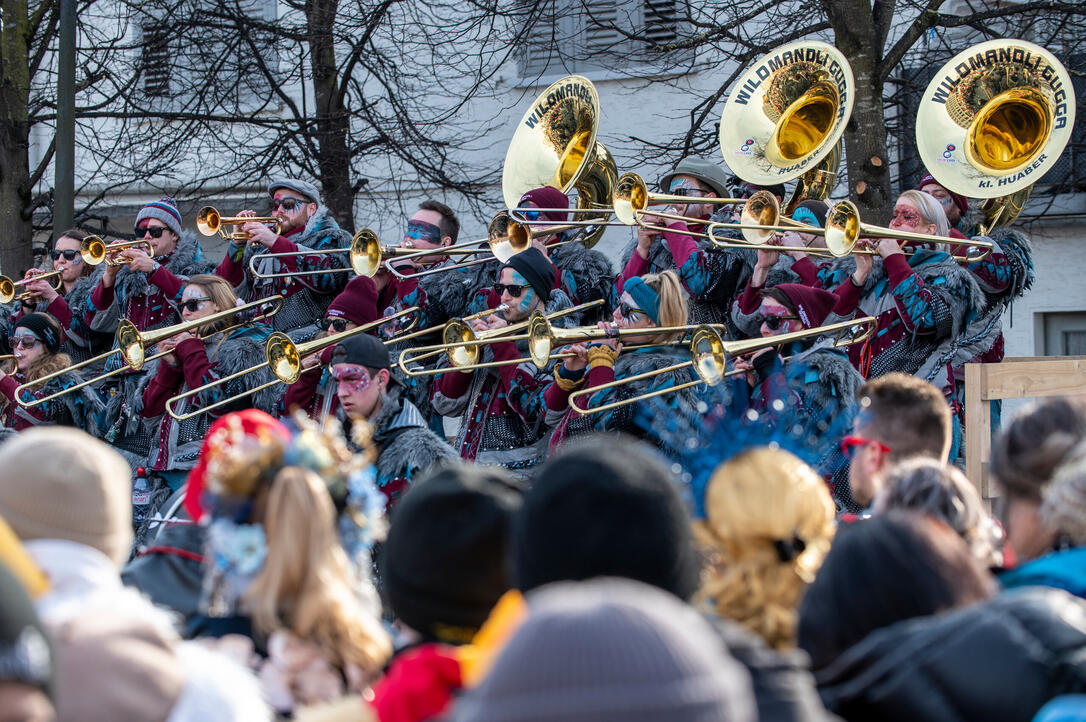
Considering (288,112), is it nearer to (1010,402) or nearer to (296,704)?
(1010,402)

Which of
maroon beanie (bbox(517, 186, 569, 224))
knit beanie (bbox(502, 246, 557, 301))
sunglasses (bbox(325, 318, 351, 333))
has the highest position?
maroon beanie (bbox(517, 186, 569, 224))

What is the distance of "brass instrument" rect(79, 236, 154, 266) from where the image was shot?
7.93 meters

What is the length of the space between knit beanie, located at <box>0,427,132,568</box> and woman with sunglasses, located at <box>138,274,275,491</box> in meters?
4.82

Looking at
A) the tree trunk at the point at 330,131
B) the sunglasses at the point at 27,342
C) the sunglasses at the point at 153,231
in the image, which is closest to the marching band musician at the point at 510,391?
the sunglasses at the point at 153,231

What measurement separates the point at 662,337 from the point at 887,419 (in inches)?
86.9

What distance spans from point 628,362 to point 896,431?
7.38 ft

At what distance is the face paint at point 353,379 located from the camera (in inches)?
212

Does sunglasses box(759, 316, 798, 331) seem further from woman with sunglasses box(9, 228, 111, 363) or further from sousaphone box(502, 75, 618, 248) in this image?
woman with sunglasses box(9, 228, 111, 363)

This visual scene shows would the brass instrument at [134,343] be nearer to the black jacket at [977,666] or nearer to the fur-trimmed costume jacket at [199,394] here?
the fur-trimmed costume jacket at [199,394]

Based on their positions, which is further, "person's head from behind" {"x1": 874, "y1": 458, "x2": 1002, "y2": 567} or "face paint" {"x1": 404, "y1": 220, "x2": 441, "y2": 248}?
"face paint" {"x1": 404, "y1": 220, "x2": 441, "y2": 248}

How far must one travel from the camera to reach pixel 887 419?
3695 millimetres

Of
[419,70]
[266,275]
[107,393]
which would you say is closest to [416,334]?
[266,275]

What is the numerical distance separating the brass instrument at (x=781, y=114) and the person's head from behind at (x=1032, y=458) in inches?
152

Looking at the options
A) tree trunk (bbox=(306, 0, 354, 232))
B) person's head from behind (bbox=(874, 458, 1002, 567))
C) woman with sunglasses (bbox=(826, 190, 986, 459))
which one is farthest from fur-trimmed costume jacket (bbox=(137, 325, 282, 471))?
person's head from behind (bbox=(874, 458, 1002, 567))
